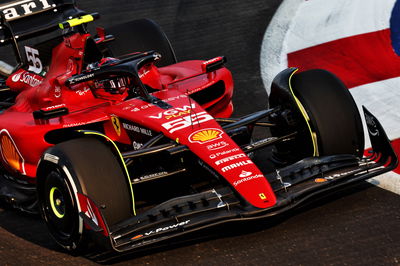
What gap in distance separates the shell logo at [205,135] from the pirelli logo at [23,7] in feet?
11.5

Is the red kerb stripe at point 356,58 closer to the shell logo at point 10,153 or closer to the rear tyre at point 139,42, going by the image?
the rear tyre at point 139,42

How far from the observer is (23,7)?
924cm

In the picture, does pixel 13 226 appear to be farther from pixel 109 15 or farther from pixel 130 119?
pixel 109 15

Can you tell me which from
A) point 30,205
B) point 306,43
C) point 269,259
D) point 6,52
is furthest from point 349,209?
point 6,52

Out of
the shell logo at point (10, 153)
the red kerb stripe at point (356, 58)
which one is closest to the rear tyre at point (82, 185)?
the shell logo at point (10, 153)

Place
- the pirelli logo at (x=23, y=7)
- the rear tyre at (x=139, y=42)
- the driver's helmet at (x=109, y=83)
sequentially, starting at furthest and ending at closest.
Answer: the rear tyre at (x=139, y=42), the pirelli logo at (x=23, y=7), the driver's helmet at (x=109, y=83)

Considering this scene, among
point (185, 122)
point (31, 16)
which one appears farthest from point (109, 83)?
point (31, 16)

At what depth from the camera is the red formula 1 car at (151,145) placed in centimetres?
593

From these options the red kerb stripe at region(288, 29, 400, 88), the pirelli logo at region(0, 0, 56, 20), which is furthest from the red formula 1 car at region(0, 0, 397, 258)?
the red kerb stripe at region(288, 29, 400, 88)

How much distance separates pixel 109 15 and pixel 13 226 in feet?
21.7

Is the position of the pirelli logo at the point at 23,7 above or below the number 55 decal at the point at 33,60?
above

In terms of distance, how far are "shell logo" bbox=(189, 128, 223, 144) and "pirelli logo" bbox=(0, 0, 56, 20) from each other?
11.5 ft

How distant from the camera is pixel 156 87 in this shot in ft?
25.5

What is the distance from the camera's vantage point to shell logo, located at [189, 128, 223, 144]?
643cm
